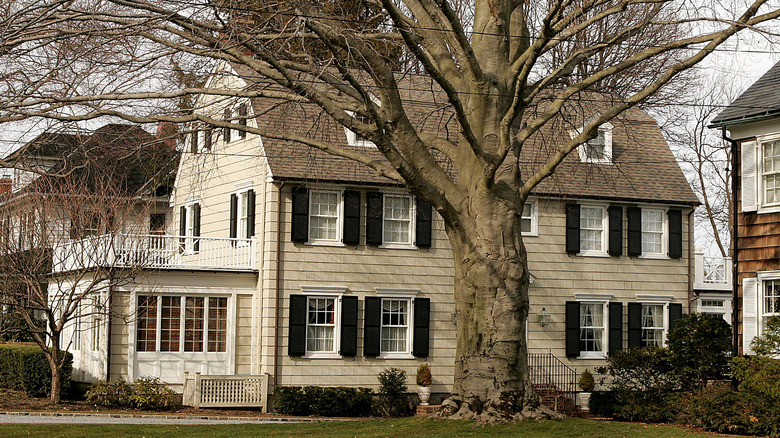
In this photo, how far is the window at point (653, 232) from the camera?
30.5 metres

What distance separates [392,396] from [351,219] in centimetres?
482

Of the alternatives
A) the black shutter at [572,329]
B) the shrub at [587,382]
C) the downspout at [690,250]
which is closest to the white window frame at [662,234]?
the downspout at [690,250]

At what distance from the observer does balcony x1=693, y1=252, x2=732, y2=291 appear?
1291 inches

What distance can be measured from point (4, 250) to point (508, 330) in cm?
1422

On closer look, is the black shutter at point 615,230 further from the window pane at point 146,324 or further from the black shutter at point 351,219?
the window pane at point 146,324

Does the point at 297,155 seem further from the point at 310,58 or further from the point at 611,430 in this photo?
the point at 611,430

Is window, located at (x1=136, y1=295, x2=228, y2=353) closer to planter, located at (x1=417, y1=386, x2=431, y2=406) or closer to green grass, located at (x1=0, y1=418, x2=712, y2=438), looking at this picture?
planter, located at (x1=417, y1=386, x2=431, y2=406)

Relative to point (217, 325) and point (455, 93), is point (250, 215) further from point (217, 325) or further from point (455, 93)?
point (455, 93)

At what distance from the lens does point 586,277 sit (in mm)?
29734

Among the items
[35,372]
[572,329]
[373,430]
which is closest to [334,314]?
[572,329]

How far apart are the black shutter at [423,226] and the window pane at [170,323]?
Result: 6705 millimetres

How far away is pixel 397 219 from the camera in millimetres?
27797

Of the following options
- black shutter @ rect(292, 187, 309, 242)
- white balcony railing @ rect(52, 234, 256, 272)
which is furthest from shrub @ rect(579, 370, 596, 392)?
white balcony railing @ rect(52, 234, 256, 272)

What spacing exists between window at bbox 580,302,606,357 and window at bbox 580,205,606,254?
1648mm
